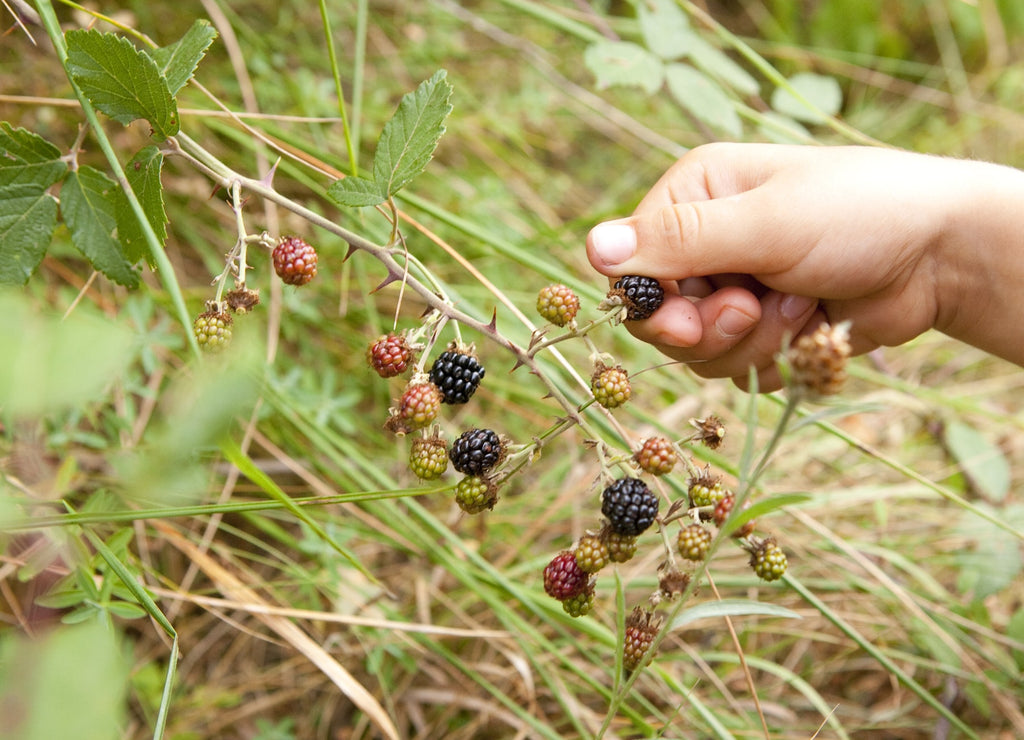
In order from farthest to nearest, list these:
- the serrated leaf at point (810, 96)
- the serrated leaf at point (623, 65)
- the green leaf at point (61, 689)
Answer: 1. the serrated leaf at point (810, 96)
2. the serrated leaf at point (623, 65)
3. the green leaf at point (61, 689)

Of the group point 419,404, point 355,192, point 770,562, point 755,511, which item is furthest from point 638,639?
point 355,192

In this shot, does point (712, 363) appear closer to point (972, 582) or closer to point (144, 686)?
point (972, 582)

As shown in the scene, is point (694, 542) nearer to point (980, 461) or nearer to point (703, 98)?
point (703, 98)

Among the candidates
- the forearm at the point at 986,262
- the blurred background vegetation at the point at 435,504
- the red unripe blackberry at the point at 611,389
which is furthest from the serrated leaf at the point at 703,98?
the red unripe blackberry at the point at 611,389

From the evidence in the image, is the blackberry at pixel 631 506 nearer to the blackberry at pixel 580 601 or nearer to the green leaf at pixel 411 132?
the blackberry at pixel 580 601

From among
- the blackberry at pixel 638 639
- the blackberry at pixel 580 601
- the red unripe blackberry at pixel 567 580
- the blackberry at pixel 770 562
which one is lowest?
the blackberry at pixel 638 639

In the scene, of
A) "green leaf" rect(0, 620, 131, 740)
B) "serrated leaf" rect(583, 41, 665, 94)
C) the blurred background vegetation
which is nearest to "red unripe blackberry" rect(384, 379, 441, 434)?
the blurred background vegetation

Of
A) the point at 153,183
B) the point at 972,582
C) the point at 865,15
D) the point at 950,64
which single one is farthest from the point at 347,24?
the point at 950,64
